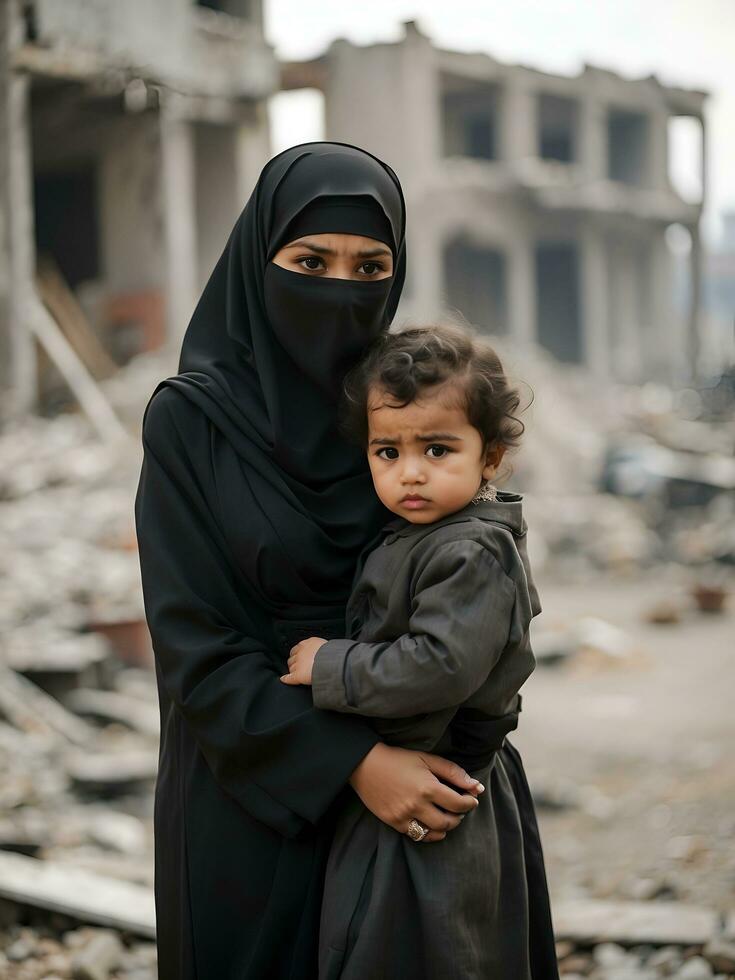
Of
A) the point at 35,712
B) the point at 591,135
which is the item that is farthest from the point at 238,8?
the point at 35,712

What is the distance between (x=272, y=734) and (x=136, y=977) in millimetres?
1545

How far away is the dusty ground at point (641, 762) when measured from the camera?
4285 millimetres

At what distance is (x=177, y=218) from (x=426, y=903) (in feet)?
38.4

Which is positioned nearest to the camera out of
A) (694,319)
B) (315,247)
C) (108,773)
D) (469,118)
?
(315,247)

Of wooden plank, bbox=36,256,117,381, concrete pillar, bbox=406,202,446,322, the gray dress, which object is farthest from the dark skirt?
concrete pillar, bbox=406,202,446,322

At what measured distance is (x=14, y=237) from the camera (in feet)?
35.2

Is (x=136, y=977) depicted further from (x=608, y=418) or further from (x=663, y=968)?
(x=608, y=418)

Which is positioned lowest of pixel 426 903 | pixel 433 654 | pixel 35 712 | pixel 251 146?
pixel 35 712

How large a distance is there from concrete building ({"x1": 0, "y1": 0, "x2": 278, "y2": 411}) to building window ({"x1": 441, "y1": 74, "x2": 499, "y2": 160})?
761cm

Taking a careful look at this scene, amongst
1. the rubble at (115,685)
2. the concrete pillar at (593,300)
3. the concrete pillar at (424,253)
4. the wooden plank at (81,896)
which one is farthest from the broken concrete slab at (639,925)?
the concrete pillar at (593,300)

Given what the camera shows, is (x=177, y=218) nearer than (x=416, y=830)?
No

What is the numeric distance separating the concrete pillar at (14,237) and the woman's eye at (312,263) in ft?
30.7

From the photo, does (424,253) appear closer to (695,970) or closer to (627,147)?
(627,147)

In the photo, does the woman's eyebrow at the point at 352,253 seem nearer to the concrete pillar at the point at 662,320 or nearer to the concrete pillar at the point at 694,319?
the concrete pillar at the point at 662,320
